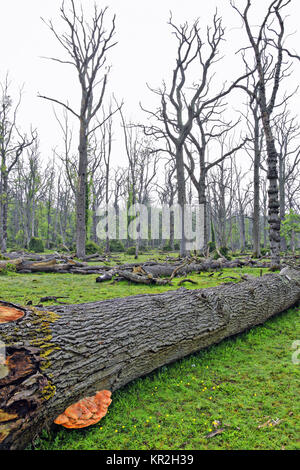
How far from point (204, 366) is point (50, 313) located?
210 centimetres

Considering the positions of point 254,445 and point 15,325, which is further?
point 15,325

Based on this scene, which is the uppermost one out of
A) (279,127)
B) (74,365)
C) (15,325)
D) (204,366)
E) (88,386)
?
(279,127)

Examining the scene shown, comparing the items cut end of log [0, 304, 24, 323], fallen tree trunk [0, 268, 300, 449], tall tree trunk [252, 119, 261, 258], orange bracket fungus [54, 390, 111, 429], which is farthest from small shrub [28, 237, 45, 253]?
orange bracket fungus [54, 390, 111, 429]

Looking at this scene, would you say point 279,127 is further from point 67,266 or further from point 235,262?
point 67,266

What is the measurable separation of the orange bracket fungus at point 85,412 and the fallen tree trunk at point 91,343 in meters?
0.06

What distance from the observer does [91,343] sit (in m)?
2.68

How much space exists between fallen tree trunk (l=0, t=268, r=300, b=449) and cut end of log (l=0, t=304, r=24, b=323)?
0.01 meters

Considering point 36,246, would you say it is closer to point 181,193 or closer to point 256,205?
point 181,193

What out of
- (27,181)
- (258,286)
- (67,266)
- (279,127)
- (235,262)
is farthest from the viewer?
(27,181)

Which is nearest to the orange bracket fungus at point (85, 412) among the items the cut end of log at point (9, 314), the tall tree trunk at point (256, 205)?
the cut end of log at point (9, 314)

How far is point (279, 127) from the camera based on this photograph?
1006 inches

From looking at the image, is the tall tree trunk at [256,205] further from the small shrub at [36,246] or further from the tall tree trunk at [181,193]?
the small shrub at [36,246]

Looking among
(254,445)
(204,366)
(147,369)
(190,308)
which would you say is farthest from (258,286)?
(254,445)
